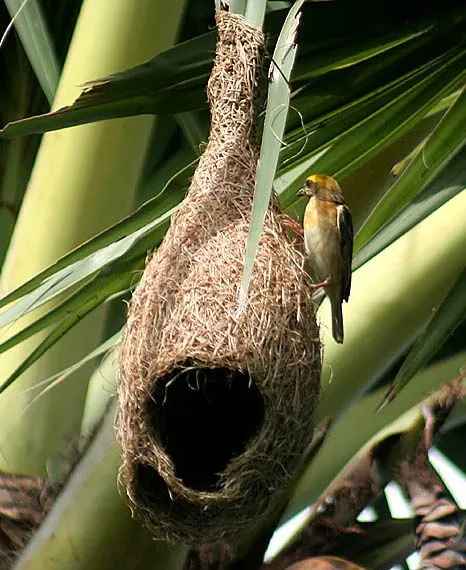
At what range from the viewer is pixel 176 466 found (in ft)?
8.20

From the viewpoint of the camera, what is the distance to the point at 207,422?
2.70 meters

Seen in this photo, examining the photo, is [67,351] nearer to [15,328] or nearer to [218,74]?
[15,328]

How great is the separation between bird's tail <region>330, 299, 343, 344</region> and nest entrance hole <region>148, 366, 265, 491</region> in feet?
0.60

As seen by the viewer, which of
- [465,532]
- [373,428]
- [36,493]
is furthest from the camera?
[373,428]

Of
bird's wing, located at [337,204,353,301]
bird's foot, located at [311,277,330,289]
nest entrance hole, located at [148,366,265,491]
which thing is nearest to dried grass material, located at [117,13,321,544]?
nest entrance hole, located at [148,366,265,491]

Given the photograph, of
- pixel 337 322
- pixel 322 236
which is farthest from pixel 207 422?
pixel 322 236

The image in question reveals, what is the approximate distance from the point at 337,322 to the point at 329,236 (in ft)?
0.75

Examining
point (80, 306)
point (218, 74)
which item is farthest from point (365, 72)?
point (80, 306)

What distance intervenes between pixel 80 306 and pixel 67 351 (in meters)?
0.51

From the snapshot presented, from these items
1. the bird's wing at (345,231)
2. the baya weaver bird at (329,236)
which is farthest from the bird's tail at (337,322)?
the bird's wing at (345,231)

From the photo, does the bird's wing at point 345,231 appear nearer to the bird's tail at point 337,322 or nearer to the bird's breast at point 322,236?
the bird's breast at point 322,236

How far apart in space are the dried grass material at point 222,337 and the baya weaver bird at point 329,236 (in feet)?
0.95

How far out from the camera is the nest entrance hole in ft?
8.23

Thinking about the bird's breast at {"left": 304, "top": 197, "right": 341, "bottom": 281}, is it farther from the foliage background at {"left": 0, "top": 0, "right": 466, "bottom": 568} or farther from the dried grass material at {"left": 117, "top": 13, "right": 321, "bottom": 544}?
the dried grass material at {"left": 117, "top": 13, "right": 321, "bottom": 544}
